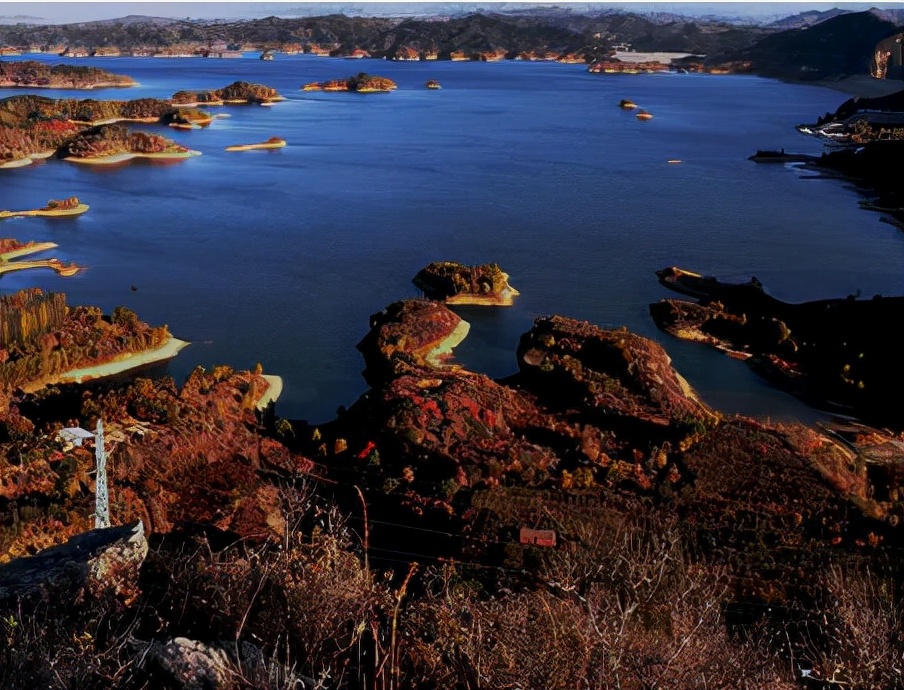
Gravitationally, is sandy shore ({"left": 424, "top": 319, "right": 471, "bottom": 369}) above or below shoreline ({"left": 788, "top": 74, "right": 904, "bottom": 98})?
below

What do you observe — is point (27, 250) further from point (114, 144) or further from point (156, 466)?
point (114, 144)

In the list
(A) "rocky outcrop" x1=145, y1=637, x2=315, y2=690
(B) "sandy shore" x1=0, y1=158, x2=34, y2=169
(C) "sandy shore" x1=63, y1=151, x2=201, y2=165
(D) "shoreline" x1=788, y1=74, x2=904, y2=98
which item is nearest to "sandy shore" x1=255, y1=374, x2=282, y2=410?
(A) "rocky outcrop" x1=145, y1=637, x2=315, y2=690

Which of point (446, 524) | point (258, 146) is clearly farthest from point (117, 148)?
point (446, 524)

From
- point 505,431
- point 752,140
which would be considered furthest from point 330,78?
point 505,431

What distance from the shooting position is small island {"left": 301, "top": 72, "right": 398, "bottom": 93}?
5572cm

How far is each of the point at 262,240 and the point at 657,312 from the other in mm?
8699

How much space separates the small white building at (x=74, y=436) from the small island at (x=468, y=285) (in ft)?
23.5

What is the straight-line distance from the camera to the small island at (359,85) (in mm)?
55719

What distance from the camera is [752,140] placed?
34.5 metres

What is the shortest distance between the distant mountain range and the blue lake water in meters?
33.8

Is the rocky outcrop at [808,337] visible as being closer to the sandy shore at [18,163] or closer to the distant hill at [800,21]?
the sandy shore at [18,163]

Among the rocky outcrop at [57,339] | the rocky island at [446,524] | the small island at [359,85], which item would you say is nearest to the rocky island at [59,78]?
the small island at [359,85]

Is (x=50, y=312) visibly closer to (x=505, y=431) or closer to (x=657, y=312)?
(x=505, y=431)

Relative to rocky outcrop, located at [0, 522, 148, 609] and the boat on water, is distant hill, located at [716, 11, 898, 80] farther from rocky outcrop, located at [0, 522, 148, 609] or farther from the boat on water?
rocky outcrop, located at [0, 522, 148, 609]
